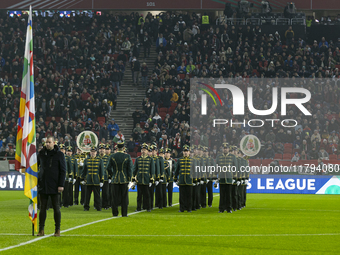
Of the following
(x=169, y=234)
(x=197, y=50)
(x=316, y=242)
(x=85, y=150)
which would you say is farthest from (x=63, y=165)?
(x=197, y=50)

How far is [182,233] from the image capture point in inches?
429

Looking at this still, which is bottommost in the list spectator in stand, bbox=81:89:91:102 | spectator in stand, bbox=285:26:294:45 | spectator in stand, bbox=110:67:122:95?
spectator in stand, bbox=81:89:91:102

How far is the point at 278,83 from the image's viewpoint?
30047mm

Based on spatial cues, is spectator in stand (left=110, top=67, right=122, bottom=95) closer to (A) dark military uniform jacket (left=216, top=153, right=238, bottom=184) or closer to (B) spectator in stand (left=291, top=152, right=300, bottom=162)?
(B) spectator in stand (left=291, top=152, right=300, bottom=162)

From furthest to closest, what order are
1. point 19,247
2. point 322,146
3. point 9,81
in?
point 9,81
point 322,146
point 19,247

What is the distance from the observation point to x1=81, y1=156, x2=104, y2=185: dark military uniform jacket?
17.1 m

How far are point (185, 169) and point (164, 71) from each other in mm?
16753

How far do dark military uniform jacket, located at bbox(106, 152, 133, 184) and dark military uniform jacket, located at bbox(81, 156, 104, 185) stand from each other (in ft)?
8.65

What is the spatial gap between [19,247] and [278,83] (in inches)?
910

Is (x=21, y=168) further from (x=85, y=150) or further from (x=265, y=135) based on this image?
(x=265, y=135)

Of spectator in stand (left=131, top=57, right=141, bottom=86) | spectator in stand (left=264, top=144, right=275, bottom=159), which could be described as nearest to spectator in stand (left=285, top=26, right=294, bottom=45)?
spectator in stand (left=131, top=57, right=141, bottom=86)

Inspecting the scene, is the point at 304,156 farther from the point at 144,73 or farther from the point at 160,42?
the point at 160,42

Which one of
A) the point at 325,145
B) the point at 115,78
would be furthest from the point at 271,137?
the point at 115,78

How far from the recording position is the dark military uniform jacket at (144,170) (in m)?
16.5
